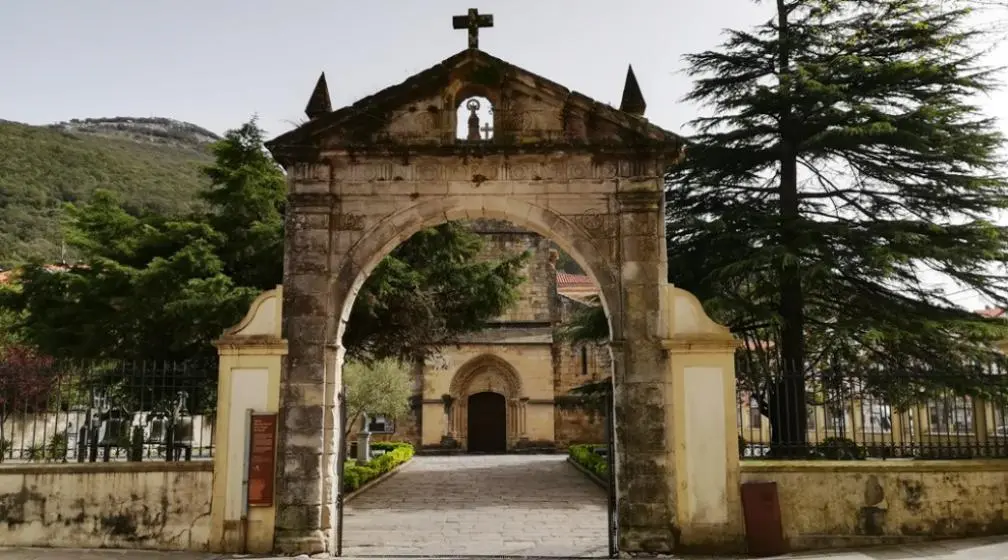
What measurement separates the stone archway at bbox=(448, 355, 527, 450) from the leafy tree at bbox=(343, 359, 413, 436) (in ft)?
11.9

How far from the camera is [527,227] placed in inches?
372

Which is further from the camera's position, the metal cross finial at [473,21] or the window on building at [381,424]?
the window on building at [381,424]

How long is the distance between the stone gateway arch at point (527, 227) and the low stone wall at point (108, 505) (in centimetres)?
107

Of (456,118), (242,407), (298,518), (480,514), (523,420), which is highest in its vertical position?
(456,118)

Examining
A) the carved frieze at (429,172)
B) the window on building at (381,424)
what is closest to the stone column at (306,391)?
the carved frieze at (429,172)

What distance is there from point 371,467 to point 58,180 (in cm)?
5620

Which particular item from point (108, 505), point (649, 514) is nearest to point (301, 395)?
point (108, 505)

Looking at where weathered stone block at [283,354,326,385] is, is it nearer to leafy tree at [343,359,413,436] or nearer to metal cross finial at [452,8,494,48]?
metal cross finial at [452,8,494,48]

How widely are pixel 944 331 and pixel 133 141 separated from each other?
372 feet

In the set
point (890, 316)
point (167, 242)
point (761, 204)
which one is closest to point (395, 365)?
point (167, 242)

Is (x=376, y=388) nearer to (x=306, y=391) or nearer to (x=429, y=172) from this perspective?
(x=306, y=391)

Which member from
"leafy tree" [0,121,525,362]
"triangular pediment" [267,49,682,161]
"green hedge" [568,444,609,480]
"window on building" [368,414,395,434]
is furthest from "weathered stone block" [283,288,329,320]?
"window on building" [368,414,395,434]

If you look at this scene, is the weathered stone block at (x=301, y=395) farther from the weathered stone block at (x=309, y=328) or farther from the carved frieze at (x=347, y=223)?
the carved frieze at (x=347, y=223)

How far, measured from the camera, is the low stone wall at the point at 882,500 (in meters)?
8.94
